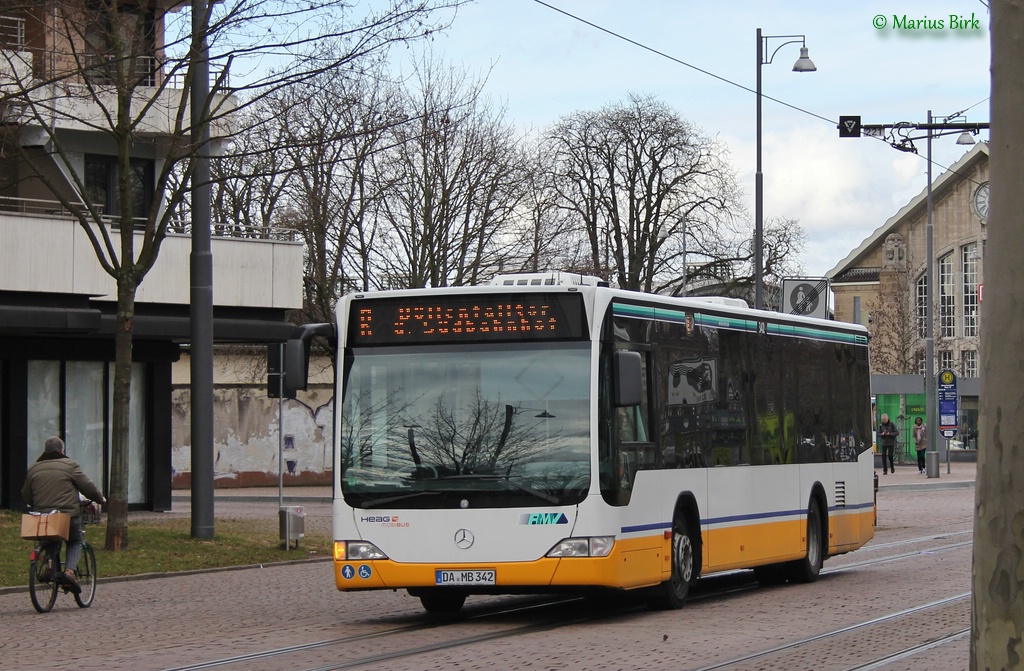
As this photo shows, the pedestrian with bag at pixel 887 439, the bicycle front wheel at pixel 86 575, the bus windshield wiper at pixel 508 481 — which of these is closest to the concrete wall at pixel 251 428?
the pedestrian with bag at pixel 887 439

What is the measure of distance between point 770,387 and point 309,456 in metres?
30.5

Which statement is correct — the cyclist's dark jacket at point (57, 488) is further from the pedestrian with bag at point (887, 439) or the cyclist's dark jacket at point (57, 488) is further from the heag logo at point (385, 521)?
the pedestrian with bag at point (887, 439)

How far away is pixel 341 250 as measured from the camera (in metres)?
42.2

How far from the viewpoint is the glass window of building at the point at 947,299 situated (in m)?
91.4

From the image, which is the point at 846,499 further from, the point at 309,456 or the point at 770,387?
the point at 309,456

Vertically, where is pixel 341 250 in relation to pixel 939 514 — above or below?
above

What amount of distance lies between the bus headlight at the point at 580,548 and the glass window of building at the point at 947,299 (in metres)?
81.7

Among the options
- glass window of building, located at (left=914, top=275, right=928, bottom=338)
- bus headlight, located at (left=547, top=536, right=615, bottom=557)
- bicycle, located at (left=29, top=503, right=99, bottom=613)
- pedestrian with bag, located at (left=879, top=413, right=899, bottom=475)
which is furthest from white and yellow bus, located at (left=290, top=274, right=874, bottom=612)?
glass window of building, located at (left=914, top=275, right=928, bottom=338)

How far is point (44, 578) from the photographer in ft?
49.2

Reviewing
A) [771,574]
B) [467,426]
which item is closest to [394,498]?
[467,426]

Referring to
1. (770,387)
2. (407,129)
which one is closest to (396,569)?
(770,387)

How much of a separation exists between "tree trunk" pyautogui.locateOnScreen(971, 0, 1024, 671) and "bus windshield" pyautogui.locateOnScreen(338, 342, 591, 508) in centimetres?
786

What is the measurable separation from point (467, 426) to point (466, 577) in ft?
3.94

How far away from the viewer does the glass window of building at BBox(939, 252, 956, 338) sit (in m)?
91.4
